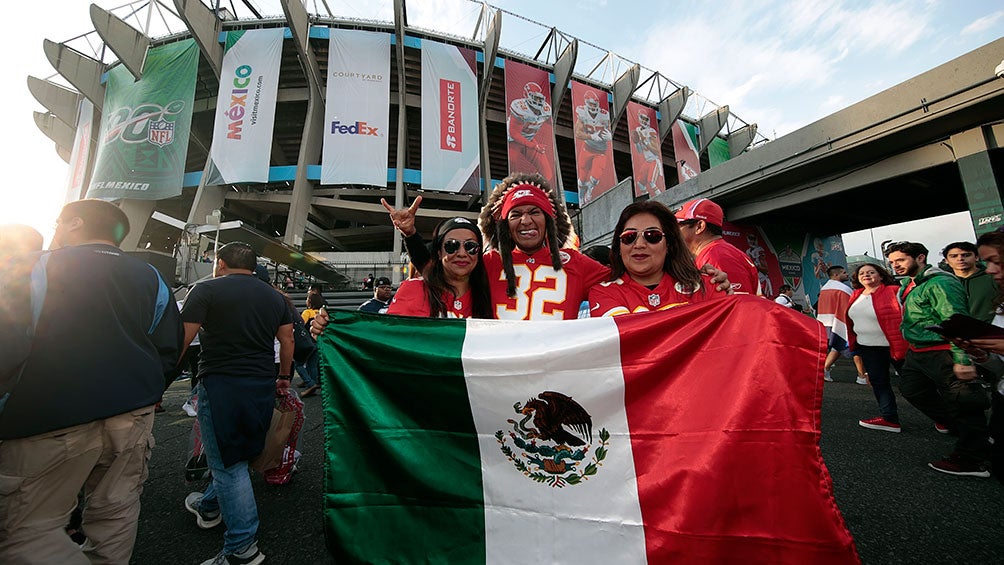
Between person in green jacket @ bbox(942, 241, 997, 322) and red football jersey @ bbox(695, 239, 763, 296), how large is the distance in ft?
7.06

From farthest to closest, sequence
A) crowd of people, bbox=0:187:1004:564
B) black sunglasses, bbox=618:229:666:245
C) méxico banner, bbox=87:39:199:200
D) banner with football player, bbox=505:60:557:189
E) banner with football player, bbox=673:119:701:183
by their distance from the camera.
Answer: banner with football player, bbox=673:119:701:183 → banner with football player, bbox=505:60:557:189 → méxico banner, bbox=87:39:199:200 → black sunglasses, bbox=618:229:666:245 → crowd of people, bbox=0:187:1004:564

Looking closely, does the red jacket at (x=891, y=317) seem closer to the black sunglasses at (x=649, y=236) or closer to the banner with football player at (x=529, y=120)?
the black sunglasses at (x=649, y=236)

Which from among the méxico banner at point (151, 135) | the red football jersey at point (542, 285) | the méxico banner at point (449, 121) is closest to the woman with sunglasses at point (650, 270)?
the red football jersey at point (542, 285)

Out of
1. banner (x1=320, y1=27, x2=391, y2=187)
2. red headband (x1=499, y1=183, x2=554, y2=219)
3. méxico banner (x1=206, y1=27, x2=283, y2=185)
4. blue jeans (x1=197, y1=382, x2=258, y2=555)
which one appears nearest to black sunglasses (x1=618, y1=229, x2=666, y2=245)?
red headband (x1=499, y1=183, x2=554, y2=219)

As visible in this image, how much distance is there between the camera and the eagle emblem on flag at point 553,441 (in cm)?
159

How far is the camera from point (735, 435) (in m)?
1.39

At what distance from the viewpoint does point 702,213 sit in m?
2.64

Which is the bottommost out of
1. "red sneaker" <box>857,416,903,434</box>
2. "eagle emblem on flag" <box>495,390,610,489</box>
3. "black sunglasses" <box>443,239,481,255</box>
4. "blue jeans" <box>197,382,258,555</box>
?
"red sneaker" <box>857,416,903,434</box>

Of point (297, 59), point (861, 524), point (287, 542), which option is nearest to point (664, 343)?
point (861, 524)

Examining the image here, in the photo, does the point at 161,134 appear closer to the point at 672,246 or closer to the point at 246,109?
the point at 246,109

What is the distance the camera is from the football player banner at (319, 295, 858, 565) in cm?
135

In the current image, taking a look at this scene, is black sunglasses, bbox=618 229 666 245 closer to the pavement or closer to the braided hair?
the braided hair

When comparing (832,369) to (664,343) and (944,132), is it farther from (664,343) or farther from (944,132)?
(664,343)

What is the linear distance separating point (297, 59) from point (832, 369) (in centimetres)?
2684
